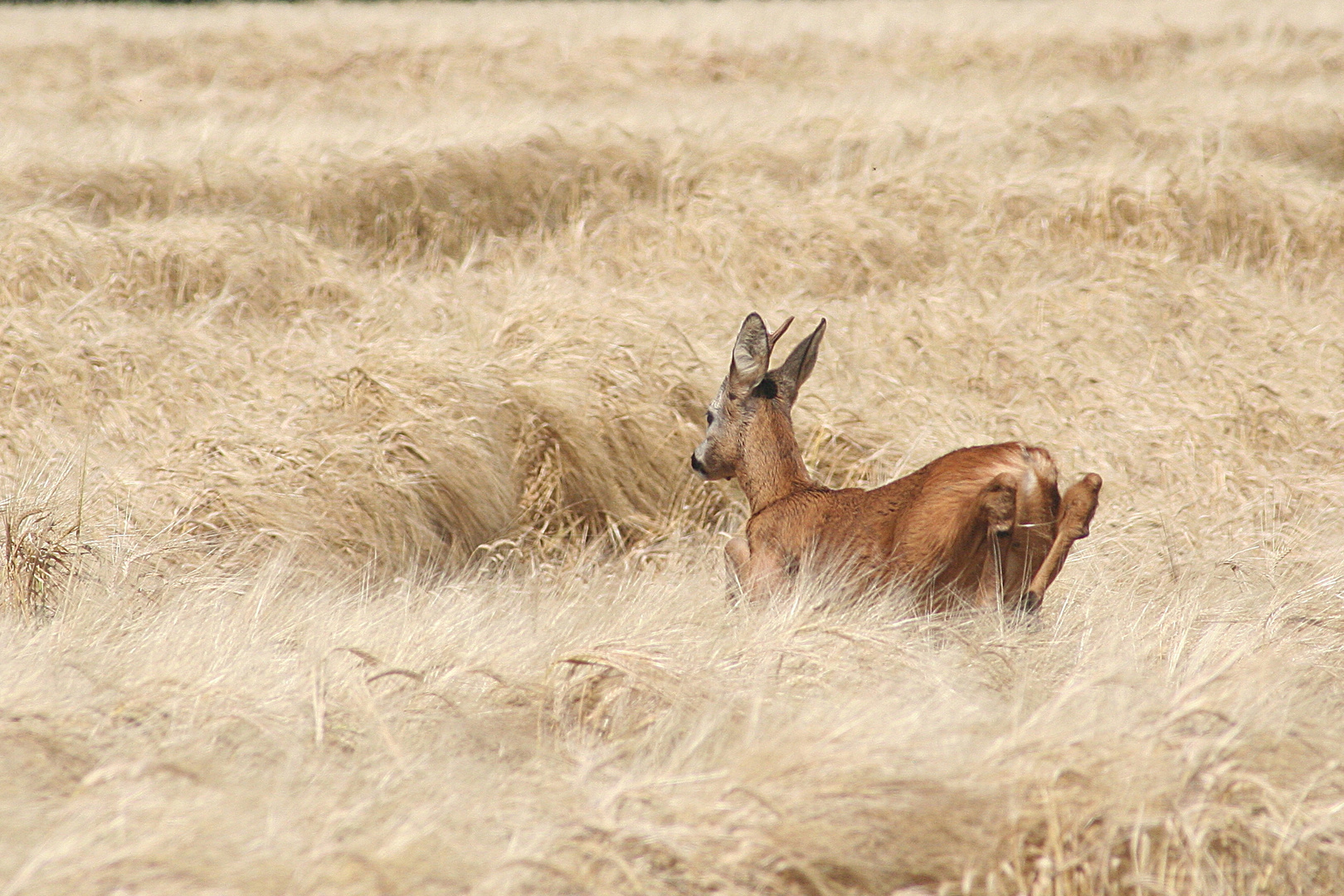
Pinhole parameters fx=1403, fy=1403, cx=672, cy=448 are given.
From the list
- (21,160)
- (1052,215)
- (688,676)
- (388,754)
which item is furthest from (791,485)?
(21,160)

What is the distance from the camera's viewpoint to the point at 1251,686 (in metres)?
3.43

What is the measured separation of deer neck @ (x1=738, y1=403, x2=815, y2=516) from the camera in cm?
495

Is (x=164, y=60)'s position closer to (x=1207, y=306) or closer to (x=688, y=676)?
(x=1207, y=306)

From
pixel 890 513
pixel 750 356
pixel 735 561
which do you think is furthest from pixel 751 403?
pixel 890 513

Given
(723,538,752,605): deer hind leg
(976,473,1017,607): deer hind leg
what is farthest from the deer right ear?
(976,473,1017,607): deer hind leg

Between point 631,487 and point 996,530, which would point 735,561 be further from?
point 631,487

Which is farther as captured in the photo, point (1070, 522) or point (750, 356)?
point (750, 356)

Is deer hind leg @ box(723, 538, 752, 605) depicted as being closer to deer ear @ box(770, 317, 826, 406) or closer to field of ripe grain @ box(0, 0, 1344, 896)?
field of ripe grain @ box(0, 0, 1344, 896)

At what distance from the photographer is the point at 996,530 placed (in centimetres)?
405

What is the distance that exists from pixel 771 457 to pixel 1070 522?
51.5 inches

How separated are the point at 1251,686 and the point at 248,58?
54.1ft

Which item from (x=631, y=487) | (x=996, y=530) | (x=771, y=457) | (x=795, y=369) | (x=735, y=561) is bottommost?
(x=631, y=487)

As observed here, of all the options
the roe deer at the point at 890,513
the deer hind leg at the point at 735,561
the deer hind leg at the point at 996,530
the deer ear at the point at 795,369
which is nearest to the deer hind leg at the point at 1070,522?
the roe deer at the point at 890,513

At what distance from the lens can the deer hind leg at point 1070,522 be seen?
3885mm
